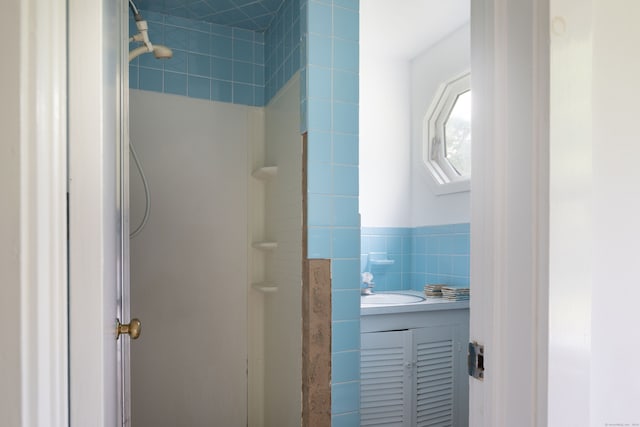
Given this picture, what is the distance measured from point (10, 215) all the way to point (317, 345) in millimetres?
1357

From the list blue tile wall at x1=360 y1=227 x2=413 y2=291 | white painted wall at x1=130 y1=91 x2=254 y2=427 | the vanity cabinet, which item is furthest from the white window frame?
white painted wall at x1=130 y1=91 x2=254 y2=427

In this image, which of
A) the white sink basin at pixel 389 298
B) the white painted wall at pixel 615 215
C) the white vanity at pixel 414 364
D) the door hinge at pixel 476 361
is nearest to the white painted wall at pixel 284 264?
the white vanity at pixel 414 364

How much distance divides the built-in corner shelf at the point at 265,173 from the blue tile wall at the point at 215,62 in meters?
0.43

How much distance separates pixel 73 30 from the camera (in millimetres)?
509

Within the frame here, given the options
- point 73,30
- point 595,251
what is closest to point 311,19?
point 73,30

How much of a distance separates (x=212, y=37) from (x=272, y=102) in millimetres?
531

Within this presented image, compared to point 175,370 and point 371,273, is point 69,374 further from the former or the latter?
point 371,273

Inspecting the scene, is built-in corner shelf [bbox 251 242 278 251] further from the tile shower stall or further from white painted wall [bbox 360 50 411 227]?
white painted wall [bbox 360 50 411 227]

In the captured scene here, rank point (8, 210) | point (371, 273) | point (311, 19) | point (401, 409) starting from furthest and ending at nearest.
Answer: point (371, 273) < point (401, 409) < point (311, 19) < point (8, 210)

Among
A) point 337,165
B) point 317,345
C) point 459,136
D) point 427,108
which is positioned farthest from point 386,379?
point 427,108

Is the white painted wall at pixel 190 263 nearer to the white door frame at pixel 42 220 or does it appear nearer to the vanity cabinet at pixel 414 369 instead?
the vanity cabinet at pixel 414 369

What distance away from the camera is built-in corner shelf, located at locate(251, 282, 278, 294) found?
209 centimetres

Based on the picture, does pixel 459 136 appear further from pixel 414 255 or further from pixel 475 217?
pixel 475 217

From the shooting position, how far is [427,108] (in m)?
2.51
